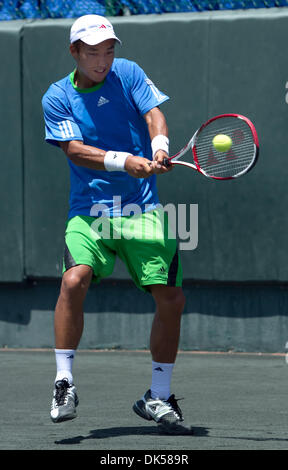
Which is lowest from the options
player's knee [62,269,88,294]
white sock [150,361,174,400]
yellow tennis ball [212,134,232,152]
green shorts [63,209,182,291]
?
white sock [150,361,174,400]

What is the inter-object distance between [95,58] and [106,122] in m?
0.32

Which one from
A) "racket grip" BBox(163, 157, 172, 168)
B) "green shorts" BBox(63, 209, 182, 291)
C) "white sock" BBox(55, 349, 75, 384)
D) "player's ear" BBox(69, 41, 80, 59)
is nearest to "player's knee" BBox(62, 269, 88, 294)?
"green shorts" BBox(63, 209, 182, 291)

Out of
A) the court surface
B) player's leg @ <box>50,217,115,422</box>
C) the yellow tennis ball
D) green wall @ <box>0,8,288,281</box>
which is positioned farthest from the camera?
green wall @ <box>0,8,288,281</box>

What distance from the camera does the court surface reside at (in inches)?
174

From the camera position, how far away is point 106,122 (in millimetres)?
4816

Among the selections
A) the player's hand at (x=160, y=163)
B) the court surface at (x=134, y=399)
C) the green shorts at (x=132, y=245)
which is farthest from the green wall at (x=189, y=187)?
the player's hand at (x=160, y=163)

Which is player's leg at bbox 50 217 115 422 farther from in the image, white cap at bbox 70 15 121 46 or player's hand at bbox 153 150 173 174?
white cap at bbox 70 15 121 46

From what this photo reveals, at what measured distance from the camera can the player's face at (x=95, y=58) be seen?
15.4ft

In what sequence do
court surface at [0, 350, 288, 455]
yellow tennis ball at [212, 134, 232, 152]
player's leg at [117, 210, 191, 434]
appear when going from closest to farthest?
court surface at [0, 350, 288, 455], yellow tennis ball at [212, 134, 232, 152], player's leg at [117, 210, 191, 434]

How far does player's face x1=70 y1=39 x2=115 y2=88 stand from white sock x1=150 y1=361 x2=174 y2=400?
56.3 inches

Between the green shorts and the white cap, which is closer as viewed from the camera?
the white cap

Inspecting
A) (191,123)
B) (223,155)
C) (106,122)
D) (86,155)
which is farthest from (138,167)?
(191,123)
